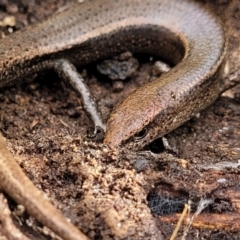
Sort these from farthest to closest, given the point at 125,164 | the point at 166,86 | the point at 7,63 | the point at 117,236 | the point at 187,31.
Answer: the point at 187,31 → the point at 7,63 → the point at 166,86 → the point at 125,164 → the point at 117,236

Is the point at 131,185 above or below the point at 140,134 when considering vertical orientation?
above

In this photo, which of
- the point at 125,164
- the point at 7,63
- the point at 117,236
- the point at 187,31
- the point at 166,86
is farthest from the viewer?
the point at 187,31

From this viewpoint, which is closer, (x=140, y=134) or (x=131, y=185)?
(x=131, y=185)

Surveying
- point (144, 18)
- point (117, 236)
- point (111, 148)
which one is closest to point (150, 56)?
point (144, 18)

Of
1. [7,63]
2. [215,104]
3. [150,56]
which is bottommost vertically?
[215,104]

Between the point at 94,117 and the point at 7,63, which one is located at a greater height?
the point at 7,63

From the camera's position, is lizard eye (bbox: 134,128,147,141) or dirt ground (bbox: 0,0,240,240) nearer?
dirt ground (bbox: 0,0,240,240)

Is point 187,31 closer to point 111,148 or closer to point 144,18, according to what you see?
point 144,18

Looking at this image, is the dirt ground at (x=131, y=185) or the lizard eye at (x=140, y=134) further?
the lizard eye at (x=140, y=134)

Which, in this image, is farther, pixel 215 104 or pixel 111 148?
pixel 215 104

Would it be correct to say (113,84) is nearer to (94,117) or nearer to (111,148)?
(94,117)
